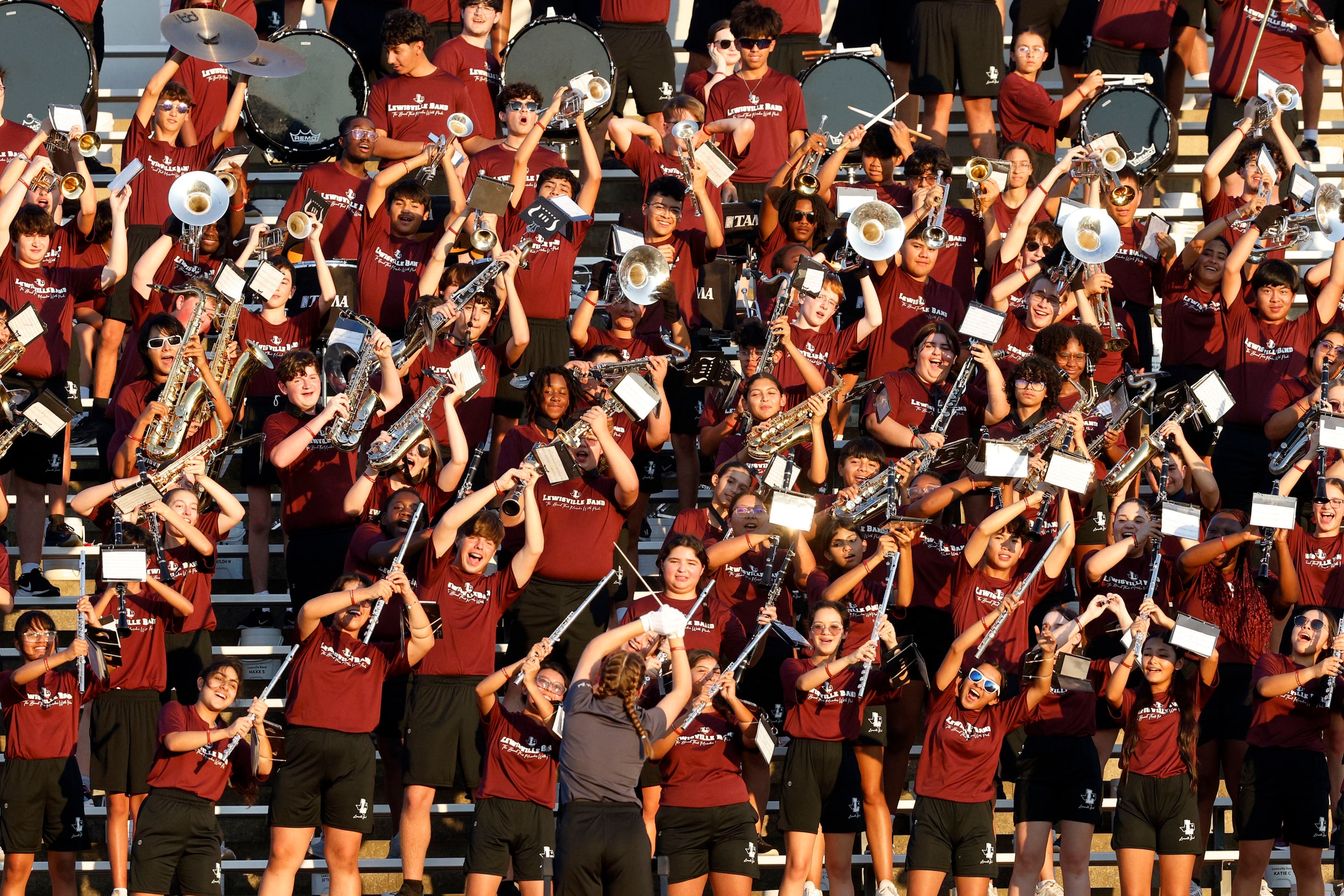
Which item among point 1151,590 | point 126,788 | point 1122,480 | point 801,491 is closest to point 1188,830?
point 1151,590

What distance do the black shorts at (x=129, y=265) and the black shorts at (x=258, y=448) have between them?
3.00 feet

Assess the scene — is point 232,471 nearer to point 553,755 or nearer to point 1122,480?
point 553,755

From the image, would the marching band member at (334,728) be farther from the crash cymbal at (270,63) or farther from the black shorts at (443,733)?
the crash cymbal at (270,63)

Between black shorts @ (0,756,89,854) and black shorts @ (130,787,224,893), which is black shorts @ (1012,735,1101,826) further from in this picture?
black shorts @ (0,756,89,854)

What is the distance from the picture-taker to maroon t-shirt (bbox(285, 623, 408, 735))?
9430mm

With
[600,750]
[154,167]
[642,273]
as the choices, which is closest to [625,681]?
[600,750]

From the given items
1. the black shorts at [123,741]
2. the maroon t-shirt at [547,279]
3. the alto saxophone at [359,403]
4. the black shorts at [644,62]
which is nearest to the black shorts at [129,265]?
the alto saxophone at [359,403]

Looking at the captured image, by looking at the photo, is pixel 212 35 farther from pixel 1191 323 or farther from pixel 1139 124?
pixel 1191 323

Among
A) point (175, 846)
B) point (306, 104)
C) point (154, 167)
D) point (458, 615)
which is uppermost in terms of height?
point (306, 104)

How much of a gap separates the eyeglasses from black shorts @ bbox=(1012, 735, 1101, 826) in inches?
19.4

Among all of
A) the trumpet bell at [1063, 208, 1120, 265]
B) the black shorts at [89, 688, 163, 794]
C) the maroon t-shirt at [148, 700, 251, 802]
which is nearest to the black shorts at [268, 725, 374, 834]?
the maroon t-shirt at [148, 700, 251, 802]

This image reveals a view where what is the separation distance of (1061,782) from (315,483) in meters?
3.83

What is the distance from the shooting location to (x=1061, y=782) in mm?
9531

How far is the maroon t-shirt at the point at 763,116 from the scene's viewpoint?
12.0 m
